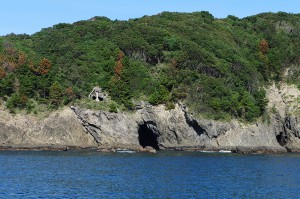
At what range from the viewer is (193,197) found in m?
48.3

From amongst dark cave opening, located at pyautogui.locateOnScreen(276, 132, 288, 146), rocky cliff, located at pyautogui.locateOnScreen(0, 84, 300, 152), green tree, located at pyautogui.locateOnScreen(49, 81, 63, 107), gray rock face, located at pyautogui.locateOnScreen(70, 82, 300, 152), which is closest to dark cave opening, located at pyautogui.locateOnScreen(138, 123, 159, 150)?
gray rock face, located at pyautogui.locateOnScreen(70, 82, 300, 152)

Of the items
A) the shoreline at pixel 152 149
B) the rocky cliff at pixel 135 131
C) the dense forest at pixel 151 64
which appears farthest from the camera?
the dense forest at pixel 151 64

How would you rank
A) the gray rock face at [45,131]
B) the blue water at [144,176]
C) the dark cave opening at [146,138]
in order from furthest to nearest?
the dark cave opening at [146,138], the gray rock face at [45,131], the blue water at [144,176]

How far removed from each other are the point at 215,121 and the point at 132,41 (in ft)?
109

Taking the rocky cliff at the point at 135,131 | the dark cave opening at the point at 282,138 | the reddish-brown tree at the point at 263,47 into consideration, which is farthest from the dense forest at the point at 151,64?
the dark cave opening at the point at 282,138

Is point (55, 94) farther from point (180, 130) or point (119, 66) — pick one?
point (180, 130)

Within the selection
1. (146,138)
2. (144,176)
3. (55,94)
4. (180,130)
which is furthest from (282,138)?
(144,176)

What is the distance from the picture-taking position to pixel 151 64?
5108 inches

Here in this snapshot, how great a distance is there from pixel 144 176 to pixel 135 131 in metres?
45.1

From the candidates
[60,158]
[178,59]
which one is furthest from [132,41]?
[60,158]

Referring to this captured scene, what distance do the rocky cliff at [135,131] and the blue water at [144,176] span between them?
1402 centimetres

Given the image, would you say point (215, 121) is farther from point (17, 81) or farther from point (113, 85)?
point (17, 81)

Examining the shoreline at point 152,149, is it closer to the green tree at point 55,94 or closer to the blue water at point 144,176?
the blue water at point 144,176

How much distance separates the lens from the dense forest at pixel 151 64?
4451 inches
